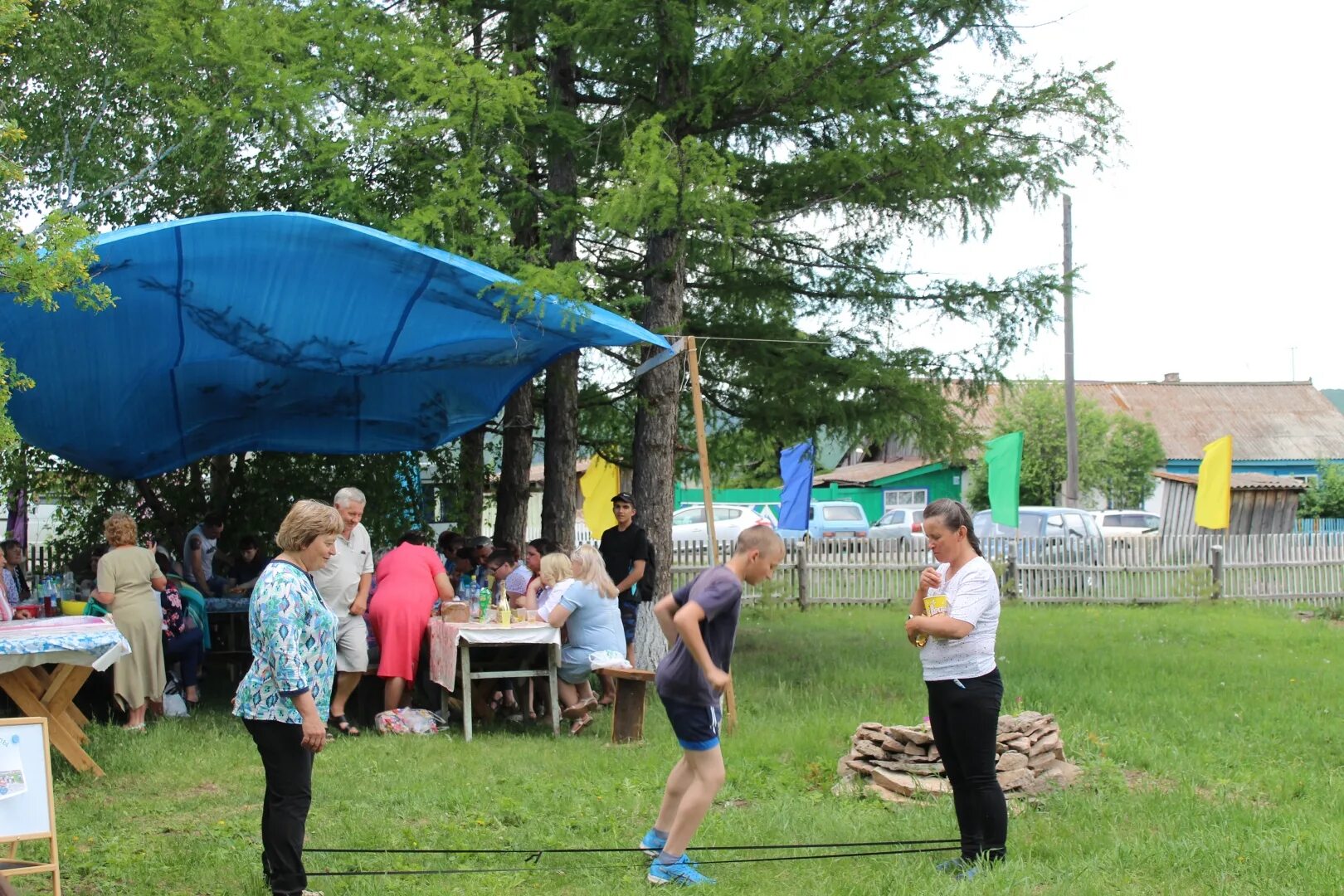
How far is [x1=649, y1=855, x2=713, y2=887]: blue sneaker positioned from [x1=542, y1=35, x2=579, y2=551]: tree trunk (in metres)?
7.19

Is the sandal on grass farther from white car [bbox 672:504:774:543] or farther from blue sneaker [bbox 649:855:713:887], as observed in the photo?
white car [bbox 672:504:774:543]

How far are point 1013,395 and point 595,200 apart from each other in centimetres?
478

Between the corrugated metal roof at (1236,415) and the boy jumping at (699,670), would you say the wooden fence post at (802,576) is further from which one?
the corrugated metal roof at (1236,415)

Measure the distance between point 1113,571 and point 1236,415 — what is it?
28.0 meters

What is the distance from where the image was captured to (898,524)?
33.1 meters

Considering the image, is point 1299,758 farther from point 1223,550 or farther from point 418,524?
point 1223,550

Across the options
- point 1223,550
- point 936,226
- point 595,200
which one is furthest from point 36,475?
point 1223,550

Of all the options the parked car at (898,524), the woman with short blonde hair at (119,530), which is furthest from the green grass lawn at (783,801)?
the parked car at (898,524)

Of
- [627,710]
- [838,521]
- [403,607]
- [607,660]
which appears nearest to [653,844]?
[627,710]

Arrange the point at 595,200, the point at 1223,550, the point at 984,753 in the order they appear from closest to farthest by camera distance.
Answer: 1. the point at 984,753
2. the point at 595,200
3. the point at 1223,550

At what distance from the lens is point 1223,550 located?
2014 cm

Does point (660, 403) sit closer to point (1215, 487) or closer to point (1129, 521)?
point (1215, 487)

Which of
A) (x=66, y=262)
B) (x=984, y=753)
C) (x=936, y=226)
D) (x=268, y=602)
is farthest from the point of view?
(x=936, y=226)

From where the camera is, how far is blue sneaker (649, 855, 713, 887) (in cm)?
522
